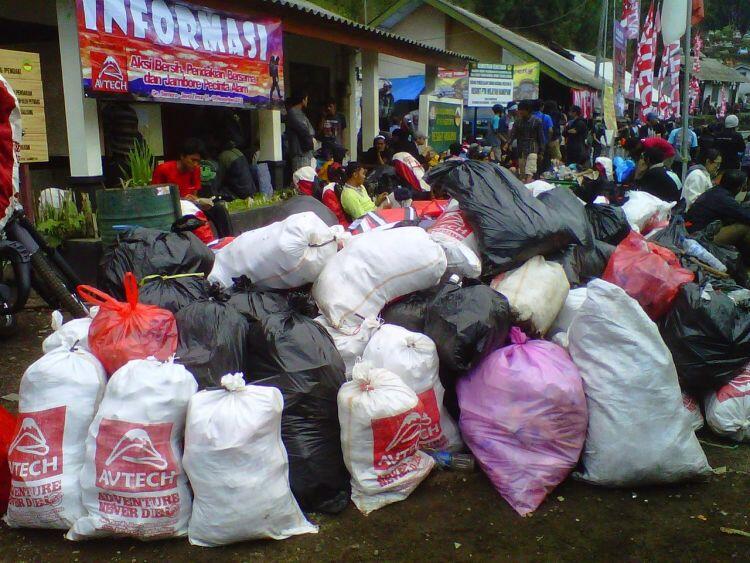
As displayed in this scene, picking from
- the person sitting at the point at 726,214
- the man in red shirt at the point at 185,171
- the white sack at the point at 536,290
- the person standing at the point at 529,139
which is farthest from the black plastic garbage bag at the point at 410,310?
the person standing at the point at 529,139

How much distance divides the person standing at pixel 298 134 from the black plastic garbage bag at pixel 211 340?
6.55 meters

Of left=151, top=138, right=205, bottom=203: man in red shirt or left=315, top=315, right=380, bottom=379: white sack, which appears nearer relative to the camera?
left=315, top=315, right=380, bottom=379: white sack

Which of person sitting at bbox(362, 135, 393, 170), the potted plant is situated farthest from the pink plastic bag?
person sitting at bbox(362, 135, 393, 170)

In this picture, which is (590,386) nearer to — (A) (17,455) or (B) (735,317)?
(B) (735,317)

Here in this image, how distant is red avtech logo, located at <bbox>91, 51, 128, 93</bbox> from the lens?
610 cm

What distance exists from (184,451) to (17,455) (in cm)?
62

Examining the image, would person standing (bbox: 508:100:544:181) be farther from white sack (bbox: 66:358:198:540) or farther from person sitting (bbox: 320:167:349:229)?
white sack (bbox: 66:358:198:540)

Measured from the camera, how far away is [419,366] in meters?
2.92

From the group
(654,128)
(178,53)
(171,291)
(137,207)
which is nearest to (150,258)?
(171,291)

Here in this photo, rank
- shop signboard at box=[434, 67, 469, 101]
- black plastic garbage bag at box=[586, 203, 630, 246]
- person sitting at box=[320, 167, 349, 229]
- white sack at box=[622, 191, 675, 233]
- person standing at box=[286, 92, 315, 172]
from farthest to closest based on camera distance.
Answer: shop signboard at box=[434, 67, 469, 101] < person standing at box=[286, 92, 315, 172] < person sitting at box=[320, 167, 349, 229] < white sack at box=[622, 191, 675, 233] < black plastic garbage bag at box=[586, 203, 630, 246]

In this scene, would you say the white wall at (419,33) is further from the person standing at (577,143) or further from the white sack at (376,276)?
the white sack at (376,276)

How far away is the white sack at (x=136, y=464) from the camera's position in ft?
7.93

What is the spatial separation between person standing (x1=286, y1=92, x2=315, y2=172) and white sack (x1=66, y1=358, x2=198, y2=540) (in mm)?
7065

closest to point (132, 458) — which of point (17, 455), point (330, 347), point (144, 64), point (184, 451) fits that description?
point (184, 451)
